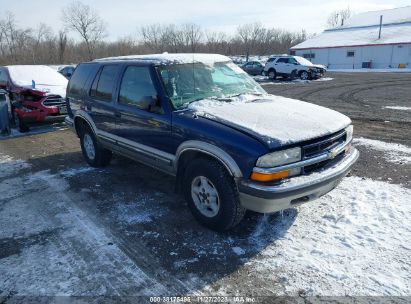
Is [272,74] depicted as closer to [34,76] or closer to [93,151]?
[34,76]

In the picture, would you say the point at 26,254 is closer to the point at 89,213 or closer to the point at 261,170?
the point at 89,213

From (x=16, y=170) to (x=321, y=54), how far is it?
45338 mm

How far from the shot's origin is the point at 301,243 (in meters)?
3.59

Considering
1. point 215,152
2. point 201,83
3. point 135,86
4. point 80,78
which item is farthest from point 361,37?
point 215,152

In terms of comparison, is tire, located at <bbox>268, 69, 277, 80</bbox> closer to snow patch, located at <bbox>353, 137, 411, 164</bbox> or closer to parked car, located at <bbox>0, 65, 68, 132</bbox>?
parked car, located at <bbox>0, 65, 68, 132</bbox>

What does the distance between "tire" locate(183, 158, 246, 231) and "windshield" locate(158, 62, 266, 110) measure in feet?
2.86

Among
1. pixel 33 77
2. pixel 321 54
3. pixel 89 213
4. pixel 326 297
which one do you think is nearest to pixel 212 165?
pixel 326 297

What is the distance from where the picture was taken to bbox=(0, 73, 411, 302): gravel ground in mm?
3014

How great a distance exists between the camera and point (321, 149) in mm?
3578

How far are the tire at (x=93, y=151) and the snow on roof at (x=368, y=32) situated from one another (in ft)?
134

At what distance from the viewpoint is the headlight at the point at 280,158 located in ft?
10.5

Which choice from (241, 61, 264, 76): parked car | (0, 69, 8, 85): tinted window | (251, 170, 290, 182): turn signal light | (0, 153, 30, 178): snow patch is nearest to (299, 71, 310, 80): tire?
(241, 61, 264, 76): parked car

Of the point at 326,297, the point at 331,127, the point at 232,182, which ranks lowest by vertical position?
the point at 326,297

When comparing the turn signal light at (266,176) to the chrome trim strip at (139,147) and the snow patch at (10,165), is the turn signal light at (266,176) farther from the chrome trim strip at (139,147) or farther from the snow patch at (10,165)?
the snow patch at (10,165)
